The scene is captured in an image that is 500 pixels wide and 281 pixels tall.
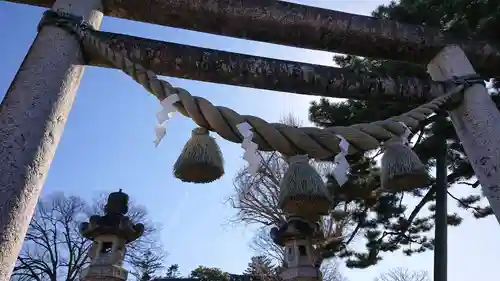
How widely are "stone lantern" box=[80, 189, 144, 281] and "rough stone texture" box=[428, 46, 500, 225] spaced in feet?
6.94

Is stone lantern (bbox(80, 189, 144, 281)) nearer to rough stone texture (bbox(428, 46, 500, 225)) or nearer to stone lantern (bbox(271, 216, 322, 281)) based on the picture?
stone lantern (bbox(271, 216, 322, 281))

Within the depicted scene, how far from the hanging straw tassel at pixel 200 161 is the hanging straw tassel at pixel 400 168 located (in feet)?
2.40

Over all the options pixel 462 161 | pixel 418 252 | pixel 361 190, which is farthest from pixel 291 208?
pixel 418 252

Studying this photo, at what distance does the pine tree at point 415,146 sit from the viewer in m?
4.46

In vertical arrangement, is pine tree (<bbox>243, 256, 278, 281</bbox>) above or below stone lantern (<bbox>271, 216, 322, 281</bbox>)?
above

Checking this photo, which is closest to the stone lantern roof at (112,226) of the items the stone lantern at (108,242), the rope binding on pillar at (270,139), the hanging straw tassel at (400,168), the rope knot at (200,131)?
the stone lantern at (108,242)

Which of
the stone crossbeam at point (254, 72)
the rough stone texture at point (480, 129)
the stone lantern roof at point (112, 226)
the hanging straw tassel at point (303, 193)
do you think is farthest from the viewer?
the stone lantern roof at point (112, 226)

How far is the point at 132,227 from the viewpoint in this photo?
2.81 m

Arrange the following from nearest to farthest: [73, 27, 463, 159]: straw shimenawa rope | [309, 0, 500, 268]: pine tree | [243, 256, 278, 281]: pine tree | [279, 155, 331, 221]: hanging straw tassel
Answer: [279, 155, 331, 221]: hanging straw tassel
[73, 27, 463, 159]: straw shimenawa rope
[309, 0, 500, 268]: pine tree
[243, 256, 278, 281]: pine tree

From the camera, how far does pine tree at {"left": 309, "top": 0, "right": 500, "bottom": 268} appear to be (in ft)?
14.6

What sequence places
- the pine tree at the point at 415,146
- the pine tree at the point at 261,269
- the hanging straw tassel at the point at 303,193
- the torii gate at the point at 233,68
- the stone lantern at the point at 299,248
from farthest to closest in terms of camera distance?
the pine tree at the point at 261,269, the pine tree at the point at 415,146, the stone lantern at the point at 299,248, the torii gate at the point at 233,68, the hanging straw tassel at the point at 303,193

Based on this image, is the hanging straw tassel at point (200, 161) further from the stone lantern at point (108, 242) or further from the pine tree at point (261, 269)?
the pine tree at point (261, 269)

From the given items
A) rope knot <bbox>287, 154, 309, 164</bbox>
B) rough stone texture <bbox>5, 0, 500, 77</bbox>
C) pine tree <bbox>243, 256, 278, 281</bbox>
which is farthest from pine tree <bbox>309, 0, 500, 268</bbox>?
pine tree <bbox>243, 256, 278, 281</bbox>

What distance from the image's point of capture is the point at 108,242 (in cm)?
272
